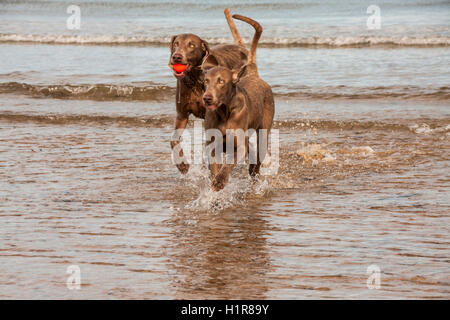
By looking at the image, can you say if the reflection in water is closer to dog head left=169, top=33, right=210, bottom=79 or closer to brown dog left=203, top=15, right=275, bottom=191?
brown dog left=203, top=15, right=275, bottom=191

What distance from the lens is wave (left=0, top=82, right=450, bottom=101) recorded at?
1480cm

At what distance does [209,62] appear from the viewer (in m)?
8.11

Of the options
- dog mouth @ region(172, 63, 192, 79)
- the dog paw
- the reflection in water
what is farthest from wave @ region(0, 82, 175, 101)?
the reflection in water

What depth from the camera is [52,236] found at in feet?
21.0

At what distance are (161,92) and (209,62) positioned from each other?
25.2 ft

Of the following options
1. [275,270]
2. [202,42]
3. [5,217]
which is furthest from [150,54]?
[275,270]

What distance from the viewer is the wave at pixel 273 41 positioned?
22.8 meters

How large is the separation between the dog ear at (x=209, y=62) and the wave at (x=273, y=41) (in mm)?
15276

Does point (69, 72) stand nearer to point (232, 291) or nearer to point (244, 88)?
point (244, 88)

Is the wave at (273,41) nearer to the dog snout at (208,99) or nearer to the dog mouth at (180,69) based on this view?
the dog mouth at (180,69)

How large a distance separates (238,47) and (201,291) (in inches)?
194

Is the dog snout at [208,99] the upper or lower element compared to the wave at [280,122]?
upper

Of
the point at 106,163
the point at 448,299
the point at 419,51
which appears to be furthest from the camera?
the point at 419,51

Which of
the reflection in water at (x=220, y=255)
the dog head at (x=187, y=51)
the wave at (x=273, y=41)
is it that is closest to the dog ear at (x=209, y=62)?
the dog head at (x=187, y=51)
